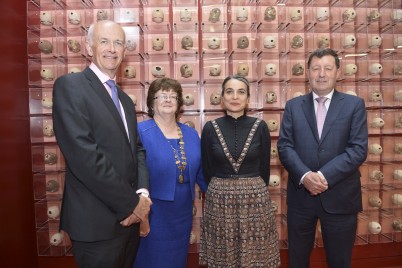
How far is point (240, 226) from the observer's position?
1.78m

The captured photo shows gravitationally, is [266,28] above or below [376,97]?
above

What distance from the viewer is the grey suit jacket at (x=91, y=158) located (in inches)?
48.1

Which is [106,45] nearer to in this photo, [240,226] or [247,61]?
[240,226]

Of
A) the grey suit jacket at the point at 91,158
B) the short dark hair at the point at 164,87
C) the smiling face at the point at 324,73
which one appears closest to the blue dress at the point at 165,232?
the short dark hair at the point at 164,87

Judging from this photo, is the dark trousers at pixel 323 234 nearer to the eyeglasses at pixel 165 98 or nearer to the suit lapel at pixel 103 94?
the eyeglasses at pixel 165 98

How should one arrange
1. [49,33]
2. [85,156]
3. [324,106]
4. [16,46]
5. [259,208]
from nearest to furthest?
[85,156] < [259,208] < [324,106] < [16,46] < [49,33]

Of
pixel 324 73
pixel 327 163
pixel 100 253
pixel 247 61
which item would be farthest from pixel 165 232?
pixel 247 61

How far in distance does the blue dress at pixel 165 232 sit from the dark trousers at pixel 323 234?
68 cm

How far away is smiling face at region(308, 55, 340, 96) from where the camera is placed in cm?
187

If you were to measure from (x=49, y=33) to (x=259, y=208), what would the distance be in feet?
7.94

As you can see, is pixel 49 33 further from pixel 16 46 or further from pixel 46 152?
pixel 46 152

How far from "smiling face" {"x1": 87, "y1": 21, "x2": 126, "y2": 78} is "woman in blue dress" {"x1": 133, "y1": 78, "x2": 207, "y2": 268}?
1.63ft

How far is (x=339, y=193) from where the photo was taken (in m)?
1.83

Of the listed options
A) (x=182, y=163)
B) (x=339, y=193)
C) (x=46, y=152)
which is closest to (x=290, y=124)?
(x=339, y=193)
